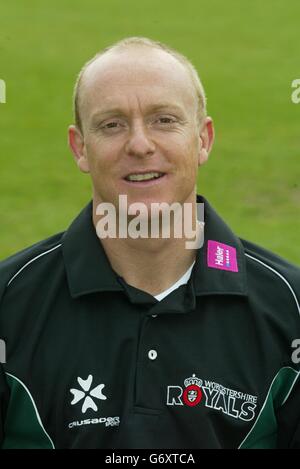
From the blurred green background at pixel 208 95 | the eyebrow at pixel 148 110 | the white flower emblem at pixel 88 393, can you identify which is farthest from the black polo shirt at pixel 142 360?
the blurred green background at pixel 208 95

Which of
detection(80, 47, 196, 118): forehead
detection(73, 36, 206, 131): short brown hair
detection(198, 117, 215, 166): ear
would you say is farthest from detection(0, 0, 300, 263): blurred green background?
detection(80, 47, 196, 118): forehead

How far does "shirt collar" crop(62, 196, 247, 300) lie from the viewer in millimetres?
2418

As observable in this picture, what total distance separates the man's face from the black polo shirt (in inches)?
8.5

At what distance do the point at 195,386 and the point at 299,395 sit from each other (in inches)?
10.1

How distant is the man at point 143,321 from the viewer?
2.36 m

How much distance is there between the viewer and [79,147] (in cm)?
257

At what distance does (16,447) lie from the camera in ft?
7.91

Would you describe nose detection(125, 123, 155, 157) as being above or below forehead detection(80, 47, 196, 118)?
below

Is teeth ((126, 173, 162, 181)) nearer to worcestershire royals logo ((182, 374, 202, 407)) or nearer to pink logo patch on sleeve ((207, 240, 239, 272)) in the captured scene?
pink logo patch on sleeve ((207, 240, 239, 272))

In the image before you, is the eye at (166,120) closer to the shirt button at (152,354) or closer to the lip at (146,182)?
the lip at (146,182)

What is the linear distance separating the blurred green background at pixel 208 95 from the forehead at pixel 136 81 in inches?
163

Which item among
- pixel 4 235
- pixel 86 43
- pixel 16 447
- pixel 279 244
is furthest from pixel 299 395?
pixel 86 43

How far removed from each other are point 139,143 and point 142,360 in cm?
48
